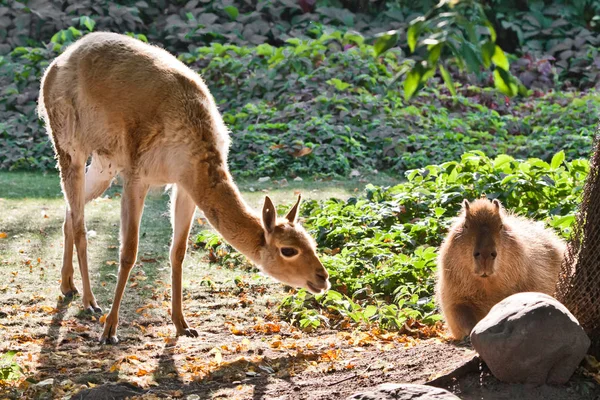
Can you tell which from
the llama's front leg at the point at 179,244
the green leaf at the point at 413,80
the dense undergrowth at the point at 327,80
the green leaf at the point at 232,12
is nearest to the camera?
the green leaf at the point at 413,80

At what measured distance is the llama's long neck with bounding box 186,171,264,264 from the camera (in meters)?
5.92

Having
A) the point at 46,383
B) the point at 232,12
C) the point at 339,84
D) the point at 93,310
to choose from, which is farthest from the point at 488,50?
the point at 232,12

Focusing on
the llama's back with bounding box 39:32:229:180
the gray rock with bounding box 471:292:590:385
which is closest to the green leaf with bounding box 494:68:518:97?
the gray rock with bounding box 471:292:590:385

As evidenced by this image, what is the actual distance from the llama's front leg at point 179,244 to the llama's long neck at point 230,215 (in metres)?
0.32

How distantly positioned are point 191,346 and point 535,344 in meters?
2.72

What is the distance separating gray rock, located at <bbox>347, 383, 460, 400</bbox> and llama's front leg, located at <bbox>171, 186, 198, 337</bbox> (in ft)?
8.44

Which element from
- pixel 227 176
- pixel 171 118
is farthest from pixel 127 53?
pixel 227 176

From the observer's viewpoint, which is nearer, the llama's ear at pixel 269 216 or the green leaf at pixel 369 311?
the llama's ear at pixel 269 216

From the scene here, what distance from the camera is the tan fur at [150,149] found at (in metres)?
5.87

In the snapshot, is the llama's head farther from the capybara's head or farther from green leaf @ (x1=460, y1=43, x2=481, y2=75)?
green leaf @ (x1=460, y1=43, x2=481, y2=75)

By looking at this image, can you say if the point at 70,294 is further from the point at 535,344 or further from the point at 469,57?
the point at 469,57

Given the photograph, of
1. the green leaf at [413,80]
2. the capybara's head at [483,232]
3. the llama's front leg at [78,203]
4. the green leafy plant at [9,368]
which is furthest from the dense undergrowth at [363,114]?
the green leaf at [413,80]

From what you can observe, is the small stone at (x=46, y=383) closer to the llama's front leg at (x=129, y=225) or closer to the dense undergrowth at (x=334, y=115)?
the llama's front leg at (x=129, y=225)

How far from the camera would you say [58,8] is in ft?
52.9
